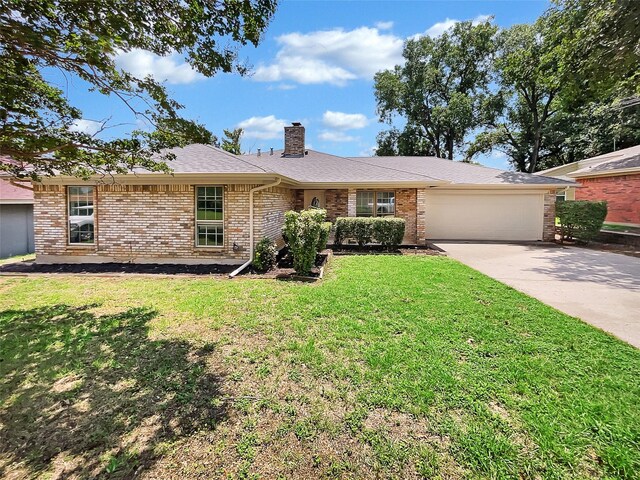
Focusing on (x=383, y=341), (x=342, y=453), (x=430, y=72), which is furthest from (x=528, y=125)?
(x=342, y=453)

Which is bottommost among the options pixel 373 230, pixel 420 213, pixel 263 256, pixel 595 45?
pixel 263 256

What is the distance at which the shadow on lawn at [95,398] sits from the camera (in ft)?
8.05

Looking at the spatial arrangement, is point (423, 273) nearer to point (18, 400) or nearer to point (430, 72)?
point (18, 400)

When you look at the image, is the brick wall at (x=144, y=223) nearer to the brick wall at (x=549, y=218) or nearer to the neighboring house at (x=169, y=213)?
the neighboring house at (x=169, y=213)

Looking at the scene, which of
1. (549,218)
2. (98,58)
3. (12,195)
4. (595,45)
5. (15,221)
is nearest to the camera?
(98,58)

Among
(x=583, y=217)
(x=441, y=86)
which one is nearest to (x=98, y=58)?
(x=583, y=217)

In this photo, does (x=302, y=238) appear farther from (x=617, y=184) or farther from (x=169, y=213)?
(x=617, y=184)

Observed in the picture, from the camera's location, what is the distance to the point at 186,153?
409 inches

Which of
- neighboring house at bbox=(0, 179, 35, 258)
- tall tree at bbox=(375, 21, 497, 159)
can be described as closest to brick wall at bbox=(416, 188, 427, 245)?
neighboring house at bbox=(0, 179, 35, 258)

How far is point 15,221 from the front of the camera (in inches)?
494

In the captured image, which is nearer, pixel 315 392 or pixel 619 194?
pixel 315 392

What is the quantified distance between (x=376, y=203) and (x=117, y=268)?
9493 millimetres

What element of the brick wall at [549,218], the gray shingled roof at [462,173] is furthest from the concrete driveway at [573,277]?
the gray shingled roof at [462,173]

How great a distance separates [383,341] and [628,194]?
799 inches
